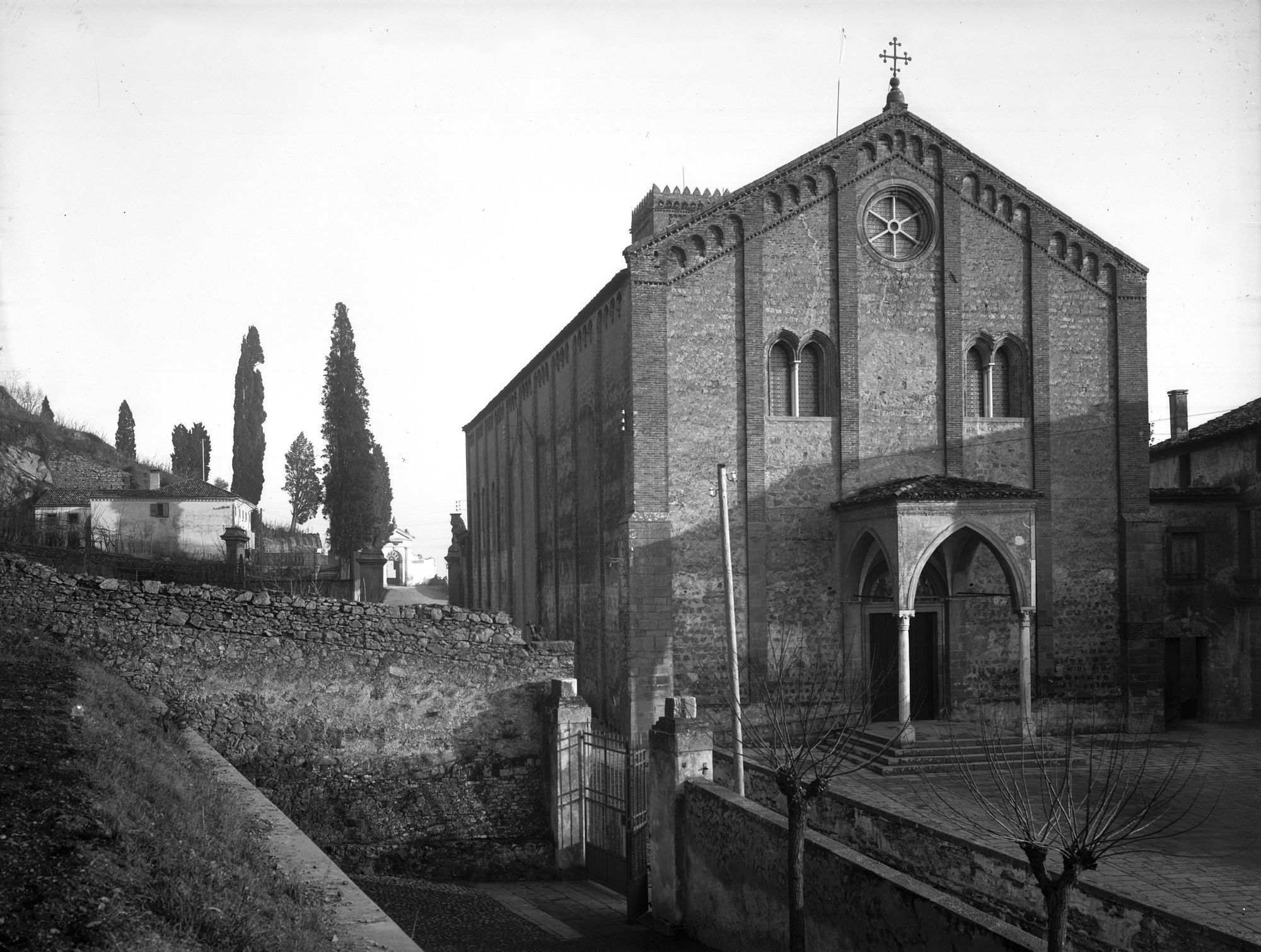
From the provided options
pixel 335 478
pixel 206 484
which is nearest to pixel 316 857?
pixel 335 478

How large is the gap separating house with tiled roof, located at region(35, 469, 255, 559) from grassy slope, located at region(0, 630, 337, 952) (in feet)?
104

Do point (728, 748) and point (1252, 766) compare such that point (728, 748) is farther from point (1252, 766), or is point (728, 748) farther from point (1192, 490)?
point (1192, 490)

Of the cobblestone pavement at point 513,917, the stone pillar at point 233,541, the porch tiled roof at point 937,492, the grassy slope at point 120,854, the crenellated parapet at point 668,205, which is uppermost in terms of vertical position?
the crenellated parapet at point 668,205

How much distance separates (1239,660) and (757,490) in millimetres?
13375

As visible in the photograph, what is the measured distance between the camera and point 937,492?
69.5 feet

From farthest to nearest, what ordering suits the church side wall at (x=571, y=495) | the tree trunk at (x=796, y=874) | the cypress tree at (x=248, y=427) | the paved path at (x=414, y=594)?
1. the paved path at (x=414, y=594)
2. the cypress tree at (x=248, y=427)
3. the church side wall at (x=571, y=495)
4. the tree trunk at (x=796, y=874)

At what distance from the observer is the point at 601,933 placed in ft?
43.3

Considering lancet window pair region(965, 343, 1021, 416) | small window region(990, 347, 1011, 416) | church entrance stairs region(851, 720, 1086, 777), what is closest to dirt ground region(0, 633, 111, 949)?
church entrance stairs region(851, 720, 1086, 777)

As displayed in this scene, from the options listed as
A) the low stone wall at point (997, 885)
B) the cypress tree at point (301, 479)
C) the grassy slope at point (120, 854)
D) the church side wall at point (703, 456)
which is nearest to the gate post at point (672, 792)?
the low stone wall at point (997, 885)

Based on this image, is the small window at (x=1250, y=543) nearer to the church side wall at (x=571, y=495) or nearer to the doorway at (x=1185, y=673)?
the doorway at (x=1185, y=673)

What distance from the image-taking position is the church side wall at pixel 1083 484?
78.2ft

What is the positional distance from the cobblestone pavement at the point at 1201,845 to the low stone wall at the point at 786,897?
5.37 ft

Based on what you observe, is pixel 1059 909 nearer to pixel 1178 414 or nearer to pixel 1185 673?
pixel 1185 673

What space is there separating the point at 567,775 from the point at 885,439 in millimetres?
11344
